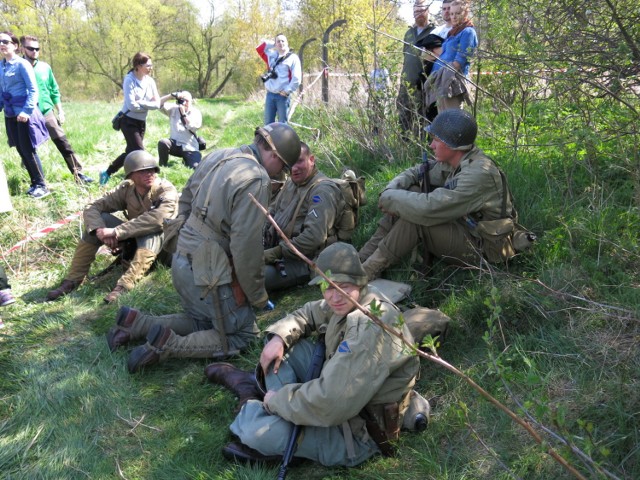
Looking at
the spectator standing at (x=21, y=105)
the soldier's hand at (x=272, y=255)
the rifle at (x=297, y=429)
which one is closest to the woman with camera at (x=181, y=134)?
the spectator standing at (x=21, y=105)

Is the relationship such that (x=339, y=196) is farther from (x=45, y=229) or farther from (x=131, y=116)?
(x=131, y=116)

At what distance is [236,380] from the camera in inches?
151

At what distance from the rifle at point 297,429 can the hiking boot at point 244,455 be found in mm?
106

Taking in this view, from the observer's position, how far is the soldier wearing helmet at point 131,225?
5.76 metres

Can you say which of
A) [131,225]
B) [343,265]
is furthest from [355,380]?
[131,225]

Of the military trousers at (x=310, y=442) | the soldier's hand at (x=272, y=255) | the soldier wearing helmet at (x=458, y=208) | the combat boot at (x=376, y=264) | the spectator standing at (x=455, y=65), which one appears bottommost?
the military trousers at (x=310, y=442)

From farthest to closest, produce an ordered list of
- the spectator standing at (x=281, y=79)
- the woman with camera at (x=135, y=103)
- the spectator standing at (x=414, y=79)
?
the spectator standing at (x=281, y=79) → the woman with camera at (x=135, y=103) → the spectator standing at (x=414, y=79)

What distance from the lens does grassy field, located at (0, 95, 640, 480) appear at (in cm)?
296

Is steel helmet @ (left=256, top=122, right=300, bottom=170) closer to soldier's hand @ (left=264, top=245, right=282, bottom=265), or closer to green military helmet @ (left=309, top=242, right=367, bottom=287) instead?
soldier's hand @ (left=264, top=245, right=282, bottom=265)

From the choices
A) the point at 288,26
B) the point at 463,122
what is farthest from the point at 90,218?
the point at 288,26

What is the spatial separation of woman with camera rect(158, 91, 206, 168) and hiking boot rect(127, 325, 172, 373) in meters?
5.85

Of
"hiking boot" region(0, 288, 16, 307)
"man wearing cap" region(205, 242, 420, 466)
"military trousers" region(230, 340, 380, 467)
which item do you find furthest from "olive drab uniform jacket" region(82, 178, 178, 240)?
"military trousers" region(230, 340, 380, 467)

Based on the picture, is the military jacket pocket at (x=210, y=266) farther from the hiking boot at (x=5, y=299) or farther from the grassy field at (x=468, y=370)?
the hiking boot at (x=5, y=299)

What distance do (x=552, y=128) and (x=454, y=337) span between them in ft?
5.95
